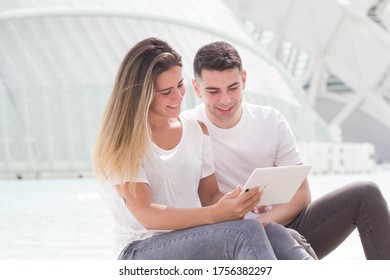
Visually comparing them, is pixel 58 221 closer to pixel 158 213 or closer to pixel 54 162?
pixel 158 213

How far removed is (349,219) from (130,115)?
1128 millimetres

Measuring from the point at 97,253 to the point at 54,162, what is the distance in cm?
1148

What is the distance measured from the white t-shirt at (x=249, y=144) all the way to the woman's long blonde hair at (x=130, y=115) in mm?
483

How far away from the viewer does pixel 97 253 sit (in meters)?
5.04

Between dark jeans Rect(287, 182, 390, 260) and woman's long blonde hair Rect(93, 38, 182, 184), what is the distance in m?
0.90

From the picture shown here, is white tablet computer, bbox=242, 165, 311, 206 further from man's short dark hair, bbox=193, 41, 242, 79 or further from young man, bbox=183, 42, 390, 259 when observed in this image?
man's short dark hair, bbox=193, 41, 242, 79

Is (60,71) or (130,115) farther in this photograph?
(60,71)

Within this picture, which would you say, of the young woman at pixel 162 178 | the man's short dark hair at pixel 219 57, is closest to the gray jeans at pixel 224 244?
the young woman at pixel 162 178

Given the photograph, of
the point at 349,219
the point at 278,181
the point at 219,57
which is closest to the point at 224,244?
the point at 278,181

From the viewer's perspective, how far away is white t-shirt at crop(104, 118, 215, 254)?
307 cm

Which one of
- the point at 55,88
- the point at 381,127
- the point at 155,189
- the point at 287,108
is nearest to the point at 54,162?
the point at 55,88

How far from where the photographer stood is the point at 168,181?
3.10 meters

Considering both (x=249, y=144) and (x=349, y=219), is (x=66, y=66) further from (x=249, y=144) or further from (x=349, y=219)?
(x=349, y=219)

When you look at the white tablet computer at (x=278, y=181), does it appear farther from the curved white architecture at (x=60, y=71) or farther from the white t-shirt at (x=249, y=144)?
the curved white architecture at (x=60, y=71)
